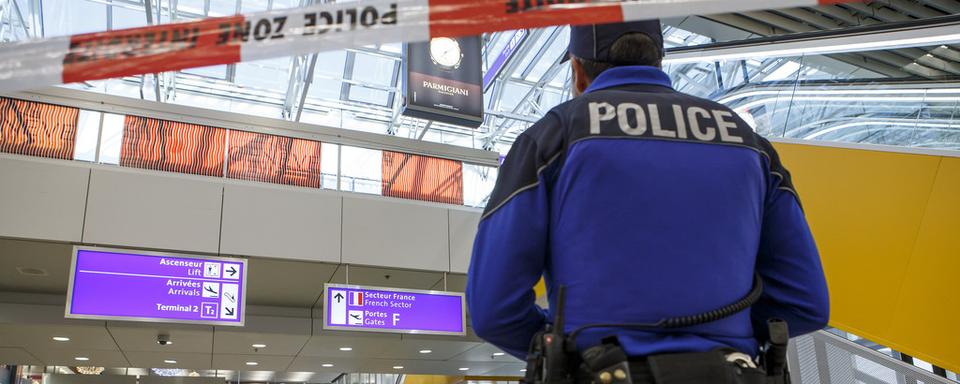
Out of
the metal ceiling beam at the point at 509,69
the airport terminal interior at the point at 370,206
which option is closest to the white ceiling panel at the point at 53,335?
the airport terminal interior at the point at 370,206

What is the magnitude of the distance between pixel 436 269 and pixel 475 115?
6.51 feet

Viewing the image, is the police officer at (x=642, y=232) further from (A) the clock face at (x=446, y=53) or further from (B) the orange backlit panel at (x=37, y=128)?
(A) the clock face at (x=446, y=53)

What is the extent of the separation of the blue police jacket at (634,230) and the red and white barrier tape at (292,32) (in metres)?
0.17

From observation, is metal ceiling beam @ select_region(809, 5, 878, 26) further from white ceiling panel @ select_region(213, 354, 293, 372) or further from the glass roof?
white ceiling panel @ select_region(213, 354, 293, 372)

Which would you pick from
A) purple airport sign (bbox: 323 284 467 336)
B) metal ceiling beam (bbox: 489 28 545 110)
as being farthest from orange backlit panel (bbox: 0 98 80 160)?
metal ceiling beam (bbox: 489 28 545 110)

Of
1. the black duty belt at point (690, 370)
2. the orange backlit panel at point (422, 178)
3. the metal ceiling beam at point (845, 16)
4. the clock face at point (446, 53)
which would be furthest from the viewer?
the clock face at point (446, 53)

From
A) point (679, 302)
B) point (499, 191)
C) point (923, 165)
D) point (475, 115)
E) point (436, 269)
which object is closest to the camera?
point (679, 302)

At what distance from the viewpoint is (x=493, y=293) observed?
131 centimetres

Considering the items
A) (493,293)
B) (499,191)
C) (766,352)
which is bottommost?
(766,352)

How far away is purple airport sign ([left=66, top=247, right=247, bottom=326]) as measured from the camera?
6418 mm

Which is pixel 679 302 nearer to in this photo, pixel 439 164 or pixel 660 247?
pixel 660 247

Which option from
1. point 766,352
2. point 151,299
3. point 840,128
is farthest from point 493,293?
point 151,299

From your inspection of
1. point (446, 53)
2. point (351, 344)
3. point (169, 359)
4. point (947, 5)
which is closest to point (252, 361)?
point (169, 359)

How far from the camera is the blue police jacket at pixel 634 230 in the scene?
1.24 m
